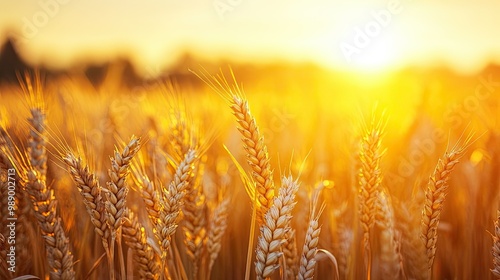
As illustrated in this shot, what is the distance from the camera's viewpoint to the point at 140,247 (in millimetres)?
1551

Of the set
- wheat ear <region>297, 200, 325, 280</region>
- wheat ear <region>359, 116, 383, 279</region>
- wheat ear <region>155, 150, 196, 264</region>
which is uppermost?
wheat ear <region>359, 116, 383, 279</region>

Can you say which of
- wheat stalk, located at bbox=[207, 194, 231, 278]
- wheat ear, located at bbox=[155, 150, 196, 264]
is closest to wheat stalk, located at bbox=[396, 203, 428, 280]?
wheat stalk, located at bbox=[207, 194, 231, 278]

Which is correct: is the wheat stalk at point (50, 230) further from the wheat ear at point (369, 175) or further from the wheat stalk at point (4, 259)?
the wheat ear at point (369, 175)

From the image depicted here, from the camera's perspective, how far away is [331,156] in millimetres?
3570

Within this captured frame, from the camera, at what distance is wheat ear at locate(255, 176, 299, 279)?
1411 millimetres

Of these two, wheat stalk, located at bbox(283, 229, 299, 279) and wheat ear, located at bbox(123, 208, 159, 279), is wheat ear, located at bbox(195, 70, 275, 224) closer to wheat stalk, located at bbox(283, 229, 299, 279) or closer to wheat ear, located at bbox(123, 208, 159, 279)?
wheat stalk, located at bbox(283, 229, 299, 279)

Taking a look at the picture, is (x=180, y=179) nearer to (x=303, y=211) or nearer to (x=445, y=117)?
(x=303, y=211)

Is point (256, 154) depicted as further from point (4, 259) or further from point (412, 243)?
point (4, 259)

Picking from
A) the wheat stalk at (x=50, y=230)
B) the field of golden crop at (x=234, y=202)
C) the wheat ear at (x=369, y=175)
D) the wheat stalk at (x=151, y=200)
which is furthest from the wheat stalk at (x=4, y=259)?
the wheat ear at (x=369, y=175)

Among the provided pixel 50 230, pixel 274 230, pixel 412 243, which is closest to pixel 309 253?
pixel 274 230

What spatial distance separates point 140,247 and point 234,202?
123cm

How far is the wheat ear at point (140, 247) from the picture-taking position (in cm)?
154

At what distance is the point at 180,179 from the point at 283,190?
310 mm

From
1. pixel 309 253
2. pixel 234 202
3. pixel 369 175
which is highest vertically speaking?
pixel 234 202
